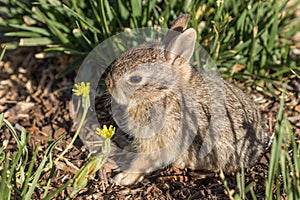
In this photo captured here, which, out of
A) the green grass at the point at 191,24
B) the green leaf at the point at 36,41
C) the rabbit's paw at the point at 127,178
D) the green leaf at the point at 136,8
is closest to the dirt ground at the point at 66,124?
the rabbit's paw at the point at 127,178

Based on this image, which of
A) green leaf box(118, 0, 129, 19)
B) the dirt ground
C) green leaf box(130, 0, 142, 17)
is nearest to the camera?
the dirt ground

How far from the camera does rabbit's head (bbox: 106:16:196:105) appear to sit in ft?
13.8

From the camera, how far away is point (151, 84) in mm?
4293

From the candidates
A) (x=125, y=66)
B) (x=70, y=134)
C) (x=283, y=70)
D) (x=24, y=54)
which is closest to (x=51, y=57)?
(x=24, y=54)

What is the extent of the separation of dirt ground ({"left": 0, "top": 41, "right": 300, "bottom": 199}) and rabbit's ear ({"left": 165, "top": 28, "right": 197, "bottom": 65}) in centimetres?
101

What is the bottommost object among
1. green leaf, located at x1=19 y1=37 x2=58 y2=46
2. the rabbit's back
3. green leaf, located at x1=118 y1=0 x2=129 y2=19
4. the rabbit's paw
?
the rabbit's paw

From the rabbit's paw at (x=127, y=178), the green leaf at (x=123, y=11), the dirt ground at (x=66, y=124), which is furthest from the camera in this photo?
the green leaf at (x=123, y=11)

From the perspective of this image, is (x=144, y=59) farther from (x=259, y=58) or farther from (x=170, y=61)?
(x=259, y=58)

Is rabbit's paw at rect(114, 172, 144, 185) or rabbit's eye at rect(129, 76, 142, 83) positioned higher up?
rabbit's eye at rect(129, 76, 142, 83)

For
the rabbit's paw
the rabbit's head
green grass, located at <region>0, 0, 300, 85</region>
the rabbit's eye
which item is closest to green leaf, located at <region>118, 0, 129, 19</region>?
green grass, located at <region>0, 0, 300, 85</region>

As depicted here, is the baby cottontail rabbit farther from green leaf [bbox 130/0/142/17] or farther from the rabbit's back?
green leaf [bbox 130/0/142/17]

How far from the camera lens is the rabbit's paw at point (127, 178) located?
459 centimetres

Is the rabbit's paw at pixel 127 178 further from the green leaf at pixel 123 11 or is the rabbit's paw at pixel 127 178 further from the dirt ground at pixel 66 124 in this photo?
the green leaf at pixel 123 11

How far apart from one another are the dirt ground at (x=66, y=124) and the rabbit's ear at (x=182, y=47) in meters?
1.01
